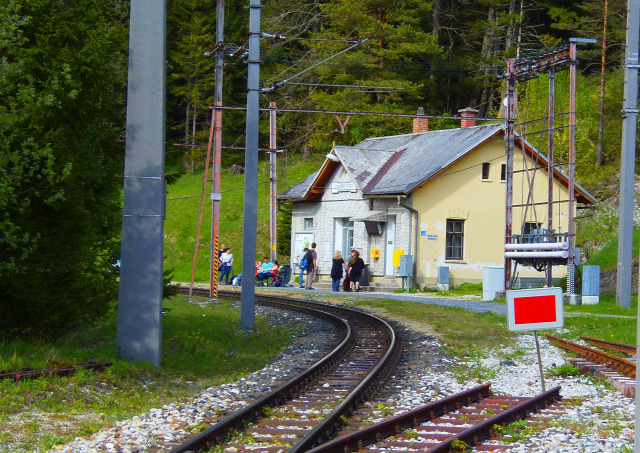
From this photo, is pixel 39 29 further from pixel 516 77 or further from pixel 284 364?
pixel 516 77

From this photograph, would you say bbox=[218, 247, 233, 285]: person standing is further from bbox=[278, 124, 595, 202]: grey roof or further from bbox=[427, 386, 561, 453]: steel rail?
bbox=[427, 386, 561, 453]: steel rail

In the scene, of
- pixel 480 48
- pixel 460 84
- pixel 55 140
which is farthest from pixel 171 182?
pixel 480 48

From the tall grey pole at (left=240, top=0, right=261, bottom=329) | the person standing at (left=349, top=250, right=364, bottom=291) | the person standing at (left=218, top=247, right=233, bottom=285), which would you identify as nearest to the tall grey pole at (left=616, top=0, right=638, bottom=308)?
the tall grey pole at (left=240, top=0, right=261, bottom=329)

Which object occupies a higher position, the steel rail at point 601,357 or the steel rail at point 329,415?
the steel rail at point 601,357

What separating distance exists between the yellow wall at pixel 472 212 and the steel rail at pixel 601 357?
1831 centimetres

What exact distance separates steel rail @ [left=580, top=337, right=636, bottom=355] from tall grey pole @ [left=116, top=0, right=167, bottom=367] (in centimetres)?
724

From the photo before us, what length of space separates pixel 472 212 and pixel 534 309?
2425 centimetres

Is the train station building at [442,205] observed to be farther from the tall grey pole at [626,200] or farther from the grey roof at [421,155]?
the tall grey pole at [626,200]

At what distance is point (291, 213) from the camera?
4222cm

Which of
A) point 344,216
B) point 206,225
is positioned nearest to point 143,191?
point 344,216

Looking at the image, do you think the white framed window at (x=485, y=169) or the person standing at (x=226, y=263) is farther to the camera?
the white framed window at (x=485, y=169)

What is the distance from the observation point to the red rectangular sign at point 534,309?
1050 centimetres

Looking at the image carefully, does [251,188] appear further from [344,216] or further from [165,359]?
[344,216]

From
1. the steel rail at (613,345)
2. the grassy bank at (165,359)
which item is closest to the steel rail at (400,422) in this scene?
the grassy bank at (165,359)
